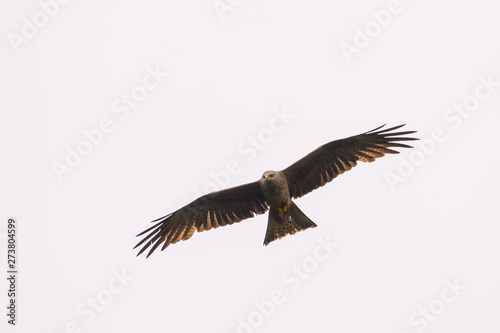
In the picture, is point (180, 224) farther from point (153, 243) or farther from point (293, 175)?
point (293, 175)

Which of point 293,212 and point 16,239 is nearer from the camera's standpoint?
point 293,212

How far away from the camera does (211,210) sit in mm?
15500

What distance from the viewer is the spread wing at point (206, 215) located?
1540 centimetres

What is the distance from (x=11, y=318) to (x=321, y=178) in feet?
23.8

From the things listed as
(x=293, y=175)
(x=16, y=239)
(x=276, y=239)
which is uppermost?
(x=16, y=239)

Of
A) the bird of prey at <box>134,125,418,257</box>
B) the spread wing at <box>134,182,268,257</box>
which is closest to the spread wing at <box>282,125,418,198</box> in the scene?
the bird of prey at <box>134,125,418,257</box>

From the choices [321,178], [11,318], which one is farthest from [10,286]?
[321,178]

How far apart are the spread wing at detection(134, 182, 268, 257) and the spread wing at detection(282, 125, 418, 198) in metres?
0.85

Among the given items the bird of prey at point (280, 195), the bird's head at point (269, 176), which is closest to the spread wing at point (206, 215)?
the bird of prey at point (280, 195)

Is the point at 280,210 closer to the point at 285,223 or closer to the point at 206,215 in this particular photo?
the point at 285,223

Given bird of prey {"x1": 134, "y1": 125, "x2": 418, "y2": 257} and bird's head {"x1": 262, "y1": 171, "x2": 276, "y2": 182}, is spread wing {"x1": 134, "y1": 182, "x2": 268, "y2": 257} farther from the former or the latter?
bird's head {"x1": 262, "y1": 171, "x2": 276, "y2": 182}

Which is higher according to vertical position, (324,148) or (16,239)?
(16,239)

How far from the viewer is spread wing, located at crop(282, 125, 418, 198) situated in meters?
14.8

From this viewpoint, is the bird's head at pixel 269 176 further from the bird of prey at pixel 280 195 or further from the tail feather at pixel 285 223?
the tail feather at pixel 285 223
